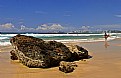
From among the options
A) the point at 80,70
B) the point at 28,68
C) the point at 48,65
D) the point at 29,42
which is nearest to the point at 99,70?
the point at 80,70

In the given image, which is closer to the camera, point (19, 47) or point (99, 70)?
point (99, 70)

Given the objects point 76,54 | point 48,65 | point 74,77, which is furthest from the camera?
point 76,54

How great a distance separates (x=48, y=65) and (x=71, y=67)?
1.19 meters

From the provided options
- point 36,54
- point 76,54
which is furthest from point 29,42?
point 76,54

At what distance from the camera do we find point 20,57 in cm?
1029

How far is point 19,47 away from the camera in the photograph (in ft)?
33.8

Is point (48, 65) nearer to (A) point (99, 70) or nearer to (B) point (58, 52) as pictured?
(B) point (58, 52)

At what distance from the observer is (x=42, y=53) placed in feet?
30.9

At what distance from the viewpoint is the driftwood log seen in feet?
30.6

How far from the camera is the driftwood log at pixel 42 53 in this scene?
932cm

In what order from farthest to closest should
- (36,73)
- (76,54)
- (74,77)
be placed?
(76,54), (36,73), (74,77)

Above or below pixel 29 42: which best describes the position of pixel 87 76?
below

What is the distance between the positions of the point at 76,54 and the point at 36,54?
2252mm

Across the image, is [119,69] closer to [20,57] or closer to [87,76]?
[87,76]
